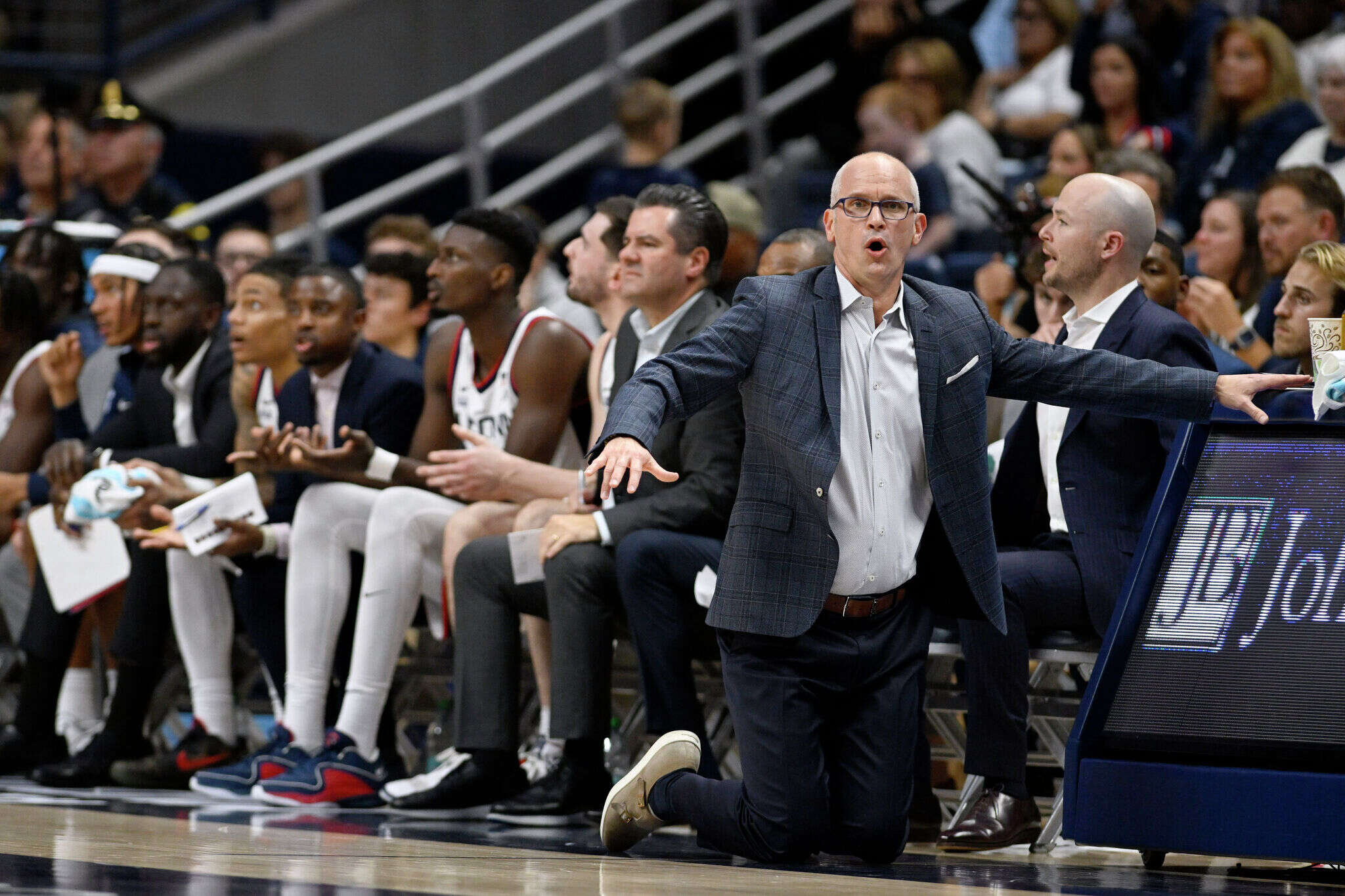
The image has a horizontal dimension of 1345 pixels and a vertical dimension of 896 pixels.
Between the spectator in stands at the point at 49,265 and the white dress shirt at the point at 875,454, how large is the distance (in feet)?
14.7

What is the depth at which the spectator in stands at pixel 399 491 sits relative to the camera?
592 cm

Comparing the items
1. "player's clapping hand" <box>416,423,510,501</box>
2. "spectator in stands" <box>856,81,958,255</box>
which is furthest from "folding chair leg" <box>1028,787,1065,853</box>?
"spectator in stands" <box>856,81,958,255</box>

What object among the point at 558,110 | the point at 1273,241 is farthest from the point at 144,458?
the point at 558,110

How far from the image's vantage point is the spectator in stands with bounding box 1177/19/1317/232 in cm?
766

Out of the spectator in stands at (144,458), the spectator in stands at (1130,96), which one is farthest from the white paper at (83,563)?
the spectator in stands at (1130,96)

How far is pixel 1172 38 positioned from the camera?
929cm

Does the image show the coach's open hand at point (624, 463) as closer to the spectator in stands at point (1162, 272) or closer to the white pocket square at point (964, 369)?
the white pocket square at point (964, 369)

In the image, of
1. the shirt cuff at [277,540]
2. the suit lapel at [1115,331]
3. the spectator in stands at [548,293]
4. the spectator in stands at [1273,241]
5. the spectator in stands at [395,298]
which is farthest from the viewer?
the spectator in stands at [395,298]

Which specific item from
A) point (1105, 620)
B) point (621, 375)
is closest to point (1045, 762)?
point (1105, 620)

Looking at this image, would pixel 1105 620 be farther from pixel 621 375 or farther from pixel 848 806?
pixel 621 375

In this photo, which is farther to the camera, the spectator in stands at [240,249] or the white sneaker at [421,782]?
the spectator in stands at [240,249]

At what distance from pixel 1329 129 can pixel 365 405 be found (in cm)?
384

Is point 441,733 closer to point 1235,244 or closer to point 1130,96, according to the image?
point 1235,244

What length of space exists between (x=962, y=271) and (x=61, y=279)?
3807mm
